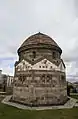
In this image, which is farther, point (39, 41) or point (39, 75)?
point (39, 41)

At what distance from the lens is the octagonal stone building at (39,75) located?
63.9ft

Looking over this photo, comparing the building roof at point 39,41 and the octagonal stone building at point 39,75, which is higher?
the building roof at point 39,41

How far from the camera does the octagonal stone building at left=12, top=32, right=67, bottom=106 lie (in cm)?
1947

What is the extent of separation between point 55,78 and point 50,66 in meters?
1.94

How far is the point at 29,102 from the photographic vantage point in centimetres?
1925

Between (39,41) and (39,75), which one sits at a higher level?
(39,41)

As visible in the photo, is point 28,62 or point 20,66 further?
point 20,66

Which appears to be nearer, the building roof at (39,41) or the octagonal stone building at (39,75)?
the octagonal stone building at (39,75)

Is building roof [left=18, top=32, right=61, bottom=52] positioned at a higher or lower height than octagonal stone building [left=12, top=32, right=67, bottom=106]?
higher

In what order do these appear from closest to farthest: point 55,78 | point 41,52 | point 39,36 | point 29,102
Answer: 1. point 29,102
2. point 55,78
3. point 41,52
4. point 39,36

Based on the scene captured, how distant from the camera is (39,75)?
20.0m

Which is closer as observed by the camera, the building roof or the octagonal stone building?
the octagonal stone building

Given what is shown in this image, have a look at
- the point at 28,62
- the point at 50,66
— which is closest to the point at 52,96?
the point at 50,66

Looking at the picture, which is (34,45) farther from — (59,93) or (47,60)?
(59,93)
